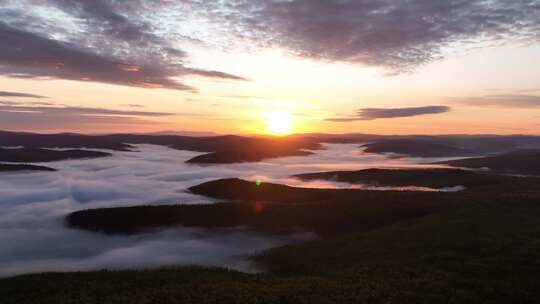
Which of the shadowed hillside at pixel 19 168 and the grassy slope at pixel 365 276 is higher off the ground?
the grassy slope at pixel 365 276

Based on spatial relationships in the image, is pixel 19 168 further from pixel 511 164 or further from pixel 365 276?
pixel 511 164

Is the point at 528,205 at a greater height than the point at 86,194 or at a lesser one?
greater

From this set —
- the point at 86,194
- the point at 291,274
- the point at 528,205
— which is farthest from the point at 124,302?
the point at 86,194

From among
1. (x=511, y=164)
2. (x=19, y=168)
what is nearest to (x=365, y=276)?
(x=511, y=164)

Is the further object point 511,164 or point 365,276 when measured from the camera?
point 511,164

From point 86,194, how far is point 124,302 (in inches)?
3838

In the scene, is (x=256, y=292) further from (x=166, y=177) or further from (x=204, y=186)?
(x=166, y=177)

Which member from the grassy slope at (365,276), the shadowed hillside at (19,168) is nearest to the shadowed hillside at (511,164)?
the grassy slope at (365,276)

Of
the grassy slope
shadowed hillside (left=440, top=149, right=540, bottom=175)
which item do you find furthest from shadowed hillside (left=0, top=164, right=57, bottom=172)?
shadowed hillside (left=440, top=149, right=540, bottom=175)

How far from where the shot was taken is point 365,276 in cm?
3441

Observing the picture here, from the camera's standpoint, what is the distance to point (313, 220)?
207ft

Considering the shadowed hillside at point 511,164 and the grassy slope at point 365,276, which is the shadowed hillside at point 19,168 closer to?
the grassy slope at point 365,276

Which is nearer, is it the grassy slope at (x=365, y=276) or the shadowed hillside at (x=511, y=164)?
the grassy slope at (x=365, y=276)

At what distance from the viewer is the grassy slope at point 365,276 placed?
1151 inches
